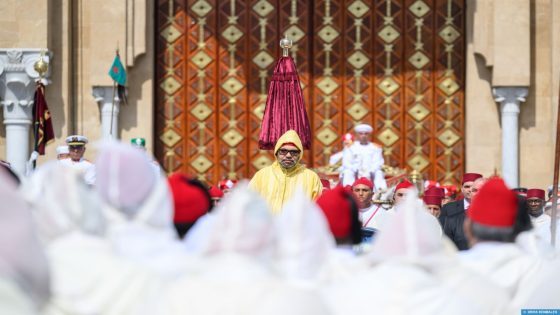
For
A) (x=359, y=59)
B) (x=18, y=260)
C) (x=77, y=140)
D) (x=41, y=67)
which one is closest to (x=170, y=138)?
(x=41, y=67)

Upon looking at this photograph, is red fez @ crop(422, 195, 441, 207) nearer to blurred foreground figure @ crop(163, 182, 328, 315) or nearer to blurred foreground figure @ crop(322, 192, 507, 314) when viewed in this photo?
blurred foreground figure @ crop(322, 192, 507, 314)

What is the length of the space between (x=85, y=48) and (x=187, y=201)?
12571 mm

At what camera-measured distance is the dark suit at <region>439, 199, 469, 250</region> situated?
11.4 meters

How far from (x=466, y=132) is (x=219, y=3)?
12.7 ft

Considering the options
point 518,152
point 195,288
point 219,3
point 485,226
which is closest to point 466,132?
point 518,152

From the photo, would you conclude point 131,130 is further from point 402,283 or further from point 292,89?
point 402,283

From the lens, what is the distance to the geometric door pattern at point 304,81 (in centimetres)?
1848

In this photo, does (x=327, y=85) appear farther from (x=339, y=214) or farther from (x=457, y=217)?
(x=339, y=214)

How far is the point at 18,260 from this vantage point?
4.07 meters

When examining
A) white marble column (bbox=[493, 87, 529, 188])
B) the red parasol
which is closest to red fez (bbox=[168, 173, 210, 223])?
the red parasol

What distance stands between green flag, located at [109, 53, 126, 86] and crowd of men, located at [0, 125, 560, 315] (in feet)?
35.4

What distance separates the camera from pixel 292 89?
14258 millimetres

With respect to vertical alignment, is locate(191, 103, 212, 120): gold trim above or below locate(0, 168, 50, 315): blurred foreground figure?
above

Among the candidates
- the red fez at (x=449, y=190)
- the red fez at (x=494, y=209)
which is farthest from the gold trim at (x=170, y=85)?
the red fez at (x=494, y=209)
